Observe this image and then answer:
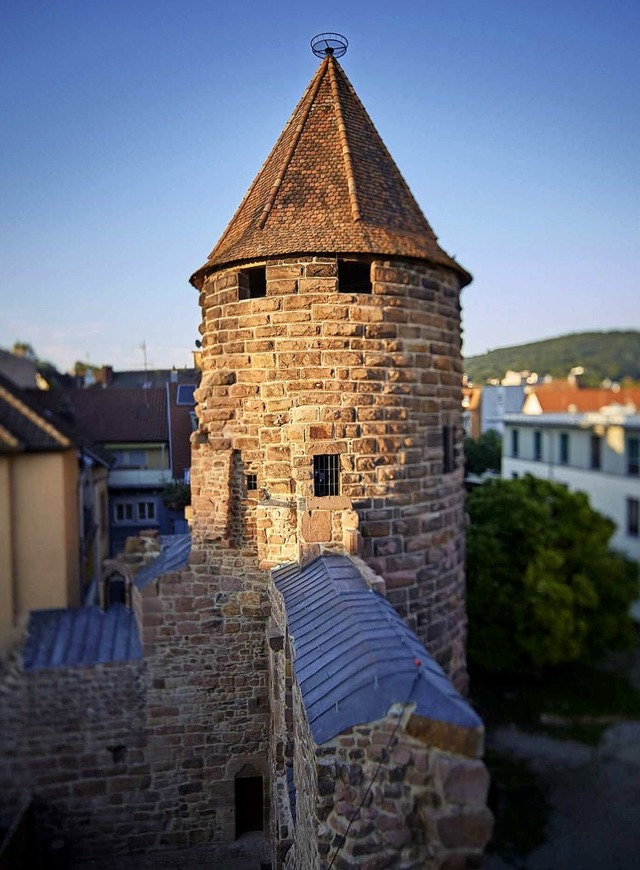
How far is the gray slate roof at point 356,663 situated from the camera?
12.0 feet

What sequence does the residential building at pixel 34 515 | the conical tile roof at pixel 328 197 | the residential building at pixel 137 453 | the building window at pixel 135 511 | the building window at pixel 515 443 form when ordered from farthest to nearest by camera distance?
1. the building window at pixel 135 511
2. the residential building at pixel 137 453
3. the building window at pixel 515 443
4. the residential building at pixel 34 515
5. the conical tile roof at pixel 328 197

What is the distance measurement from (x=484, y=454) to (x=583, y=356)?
23.8 metres

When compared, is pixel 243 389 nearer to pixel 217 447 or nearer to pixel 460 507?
pixel 217 447

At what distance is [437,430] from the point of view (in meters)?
7.99

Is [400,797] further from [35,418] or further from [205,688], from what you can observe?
[35,418]

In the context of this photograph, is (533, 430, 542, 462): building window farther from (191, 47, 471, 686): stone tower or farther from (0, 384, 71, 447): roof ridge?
(0, 384, 71, 447): roof ridge

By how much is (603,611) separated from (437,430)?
10094 millimetres

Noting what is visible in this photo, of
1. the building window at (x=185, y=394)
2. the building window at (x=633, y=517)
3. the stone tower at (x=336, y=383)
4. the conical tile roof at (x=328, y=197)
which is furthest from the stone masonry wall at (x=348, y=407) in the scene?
the building window at (x=185, y=394)

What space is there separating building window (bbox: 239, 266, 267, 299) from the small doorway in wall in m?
6.38

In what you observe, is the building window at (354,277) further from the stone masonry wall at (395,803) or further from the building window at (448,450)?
the stone masonry wall at (395,803)

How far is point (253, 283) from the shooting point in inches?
320

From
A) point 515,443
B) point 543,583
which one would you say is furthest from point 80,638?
point 515,443

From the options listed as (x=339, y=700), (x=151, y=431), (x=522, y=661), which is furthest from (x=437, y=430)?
(x=151, y=431)

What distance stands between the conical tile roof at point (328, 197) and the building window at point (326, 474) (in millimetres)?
2371
